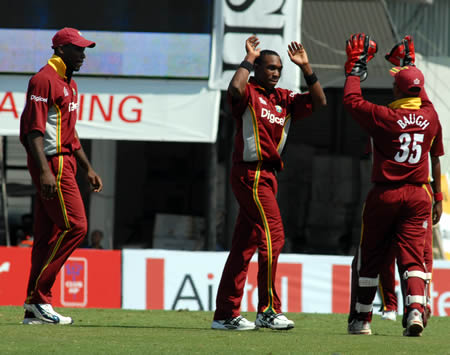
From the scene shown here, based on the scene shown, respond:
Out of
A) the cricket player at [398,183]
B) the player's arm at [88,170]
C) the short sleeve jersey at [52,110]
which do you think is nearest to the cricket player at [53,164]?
the short sleeve jersey at [52,110]

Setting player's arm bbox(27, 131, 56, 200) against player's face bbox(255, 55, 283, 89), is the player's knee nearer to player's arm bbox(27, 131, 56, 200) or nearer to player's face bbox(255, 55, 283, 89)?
player's arm bbox(27, 131, 56, 200)

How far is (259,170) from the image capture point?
6.99 metres

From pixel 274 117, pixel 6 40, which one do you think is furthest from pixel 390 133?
pixel 6 40

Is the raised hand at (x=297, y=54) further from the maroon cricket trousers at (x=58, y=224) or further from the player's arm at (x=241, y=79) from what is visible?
the maroon cricket trousers at (x=58, y=224)

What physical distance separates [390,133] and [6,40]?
9.81 meters

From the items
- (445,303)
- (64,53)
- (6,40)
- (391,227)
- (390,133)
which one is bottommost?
(445,303)

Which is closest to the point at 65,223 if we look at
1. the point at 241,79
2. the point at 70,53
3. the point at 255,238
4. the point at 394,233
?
the point at 70,53

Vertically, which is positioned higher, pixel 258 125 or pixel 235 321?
pixel 258 125

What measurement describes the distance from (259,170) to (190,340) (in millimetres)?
1371

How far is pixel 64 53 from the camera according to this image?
7273 millimetres

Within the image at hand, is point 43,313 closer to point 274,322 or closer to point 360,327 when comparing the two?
point 274,322

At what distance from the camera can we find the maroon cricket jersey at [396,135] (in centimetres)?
677

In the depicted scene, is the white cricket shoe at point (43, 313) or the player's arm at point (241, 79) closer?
the player's arm at point (241, 79)

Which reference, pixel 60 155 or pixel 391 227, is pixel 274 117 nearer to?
pixel 391 227
